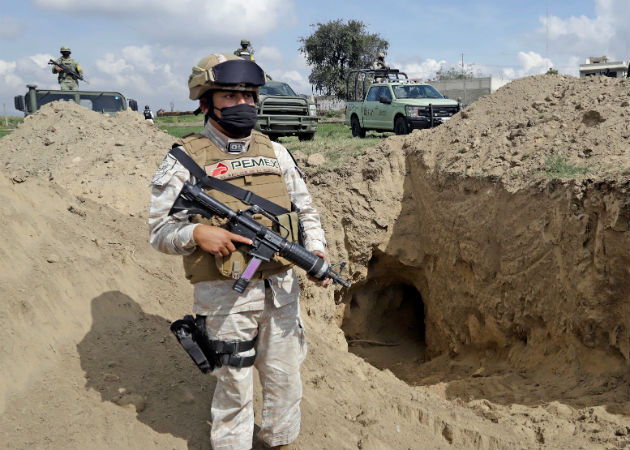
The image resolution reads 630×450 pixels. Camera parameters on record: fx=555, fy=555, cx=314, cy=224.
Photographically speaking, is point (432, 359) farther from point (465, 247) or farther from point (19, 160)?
point (19, 160)

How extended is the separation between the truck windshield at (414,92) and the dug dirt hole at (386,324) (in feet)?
18.1

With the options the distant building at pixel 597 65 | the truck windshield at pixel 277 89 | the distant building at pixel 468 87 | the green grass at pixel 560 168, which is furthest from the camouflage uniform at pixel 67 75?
the distant building at pixel 597 65

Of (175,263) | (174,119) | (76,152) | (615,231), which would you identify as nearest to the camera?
(615,231)

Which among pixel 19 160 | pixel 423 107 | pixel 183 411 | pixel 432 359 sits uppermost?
pixel 423 107

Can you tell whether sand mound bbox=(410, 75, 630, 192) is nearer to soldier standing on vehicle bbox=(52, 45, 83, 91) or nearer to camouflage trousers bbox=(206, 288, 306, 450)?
camouflage trousers bbox=(206, 288, 306, 450)

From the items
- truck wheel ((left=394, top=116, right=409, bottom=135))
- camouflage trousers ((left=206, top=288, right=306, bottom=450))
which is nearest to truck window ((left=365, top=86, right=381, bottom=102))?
truck wheel ((left=394, top=116, right=409, bottom=135))

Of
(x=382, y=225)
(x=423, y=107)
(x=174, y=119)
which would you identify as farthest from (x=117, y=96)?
(x=174, y=119)

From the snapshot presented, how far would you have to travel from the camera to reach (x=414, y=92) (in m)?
13.0

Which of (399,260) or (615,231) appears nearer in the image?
(615,231)

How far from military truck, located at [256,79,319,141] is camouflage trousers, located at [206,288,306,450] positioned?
1035 cm

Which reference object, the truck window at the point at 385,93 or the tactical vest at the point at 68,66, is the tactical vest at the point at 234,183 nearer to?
the truck window at the point at 385,93

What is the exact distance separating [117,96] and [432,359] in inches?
396

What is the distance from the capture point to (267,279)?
9.86 feet

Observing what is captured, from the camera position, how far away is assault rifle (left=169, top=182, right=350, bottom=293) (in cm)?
280
